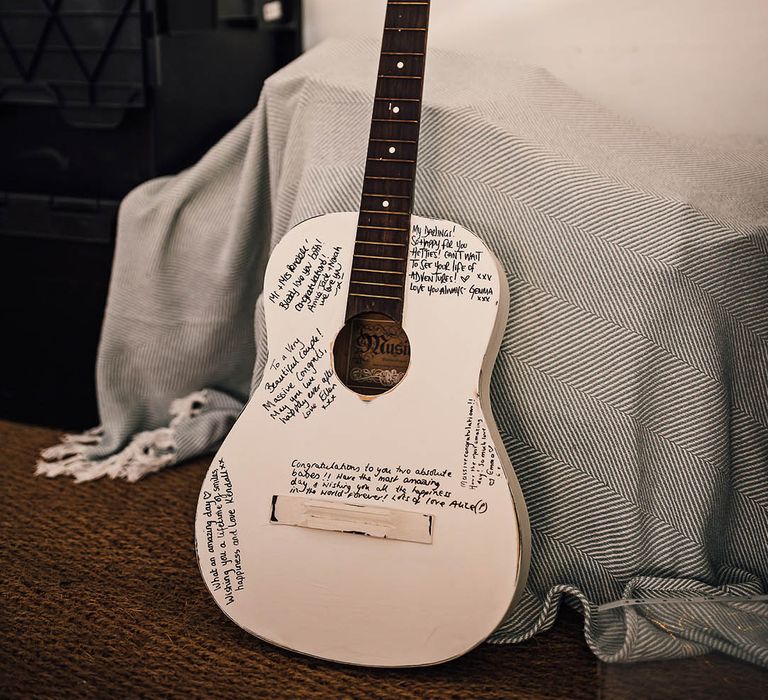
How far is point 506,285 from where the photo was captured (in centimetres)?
90

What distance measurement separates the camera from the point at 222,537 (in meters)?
0.90

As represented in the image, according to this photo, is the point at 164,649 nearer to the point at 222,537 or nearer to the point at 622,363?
the point at 222,537

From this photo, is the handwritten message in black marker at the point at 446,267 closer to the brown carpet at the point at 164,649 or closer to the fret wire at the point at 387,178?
the fret wire at the point at 387,178

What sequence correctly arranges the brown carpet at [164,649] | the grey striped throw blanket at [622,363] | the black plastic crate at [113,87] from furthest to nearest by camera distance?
the black plastic crate at [113,87] < the grey striped throw blanket at [622,363] < the brown carpet at [164,649]

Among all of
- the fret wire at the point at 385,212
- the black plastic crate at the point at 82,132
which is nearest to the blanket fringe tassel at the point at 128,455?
the black plastic crate at the point at 82,132

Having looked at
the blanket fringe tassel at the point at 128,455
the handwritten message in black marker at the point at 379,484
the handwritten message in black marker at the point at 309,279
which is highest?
the handwritten message in black marker at the point at 309,279

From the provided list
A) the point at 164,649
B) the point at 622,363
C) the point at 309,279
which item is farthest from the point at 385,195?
the point at 164,649

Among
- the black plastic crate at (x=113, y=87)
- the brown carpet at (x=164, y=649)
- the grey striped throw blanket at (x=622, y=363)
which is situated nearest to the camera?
the brown carpet at (x=164, y=649)

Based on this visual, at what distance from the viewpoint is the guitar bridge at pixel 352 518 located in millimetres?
839

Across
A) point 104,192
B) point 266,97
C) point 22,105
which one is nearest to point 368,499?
point 266,97

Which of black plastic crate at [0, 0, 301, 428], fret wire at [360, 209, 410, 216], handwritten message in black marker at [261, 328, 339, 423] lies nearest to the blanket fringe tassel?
black plastic crate at [0, 0, 301, 428]

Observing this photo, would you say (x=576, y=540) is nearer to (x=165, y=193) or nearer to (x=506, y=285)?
(x=506, y=285)

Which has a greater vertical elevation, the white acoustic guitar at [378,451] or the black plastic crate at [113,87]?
the black plastic crate at [113,87]

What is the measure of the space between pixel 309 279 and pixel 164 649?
0.44 metres
